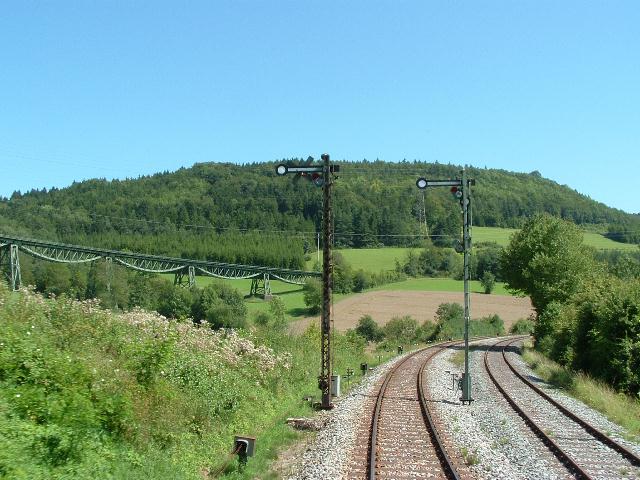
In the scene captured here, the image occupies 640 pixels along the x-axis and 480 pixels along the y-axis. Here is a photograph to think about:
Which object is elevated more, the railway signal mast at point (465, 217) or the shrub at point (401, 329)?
the railway signal mast at point (465, 217)

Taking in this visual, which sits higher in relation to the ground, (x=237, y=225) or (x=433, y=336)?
(x=237, y=225)

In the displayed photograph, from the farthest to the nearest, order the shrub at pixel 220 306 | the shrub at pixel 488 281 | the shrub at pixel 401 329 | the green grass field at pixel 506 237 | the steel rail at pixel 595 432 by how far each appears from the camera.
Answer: the green grass field at pixel 506 237 → the shrub at pixel 488 281 → the shrub at pixel 401 329 → the shrub at pixel 220 306 → the steel rail at pixel 595 432

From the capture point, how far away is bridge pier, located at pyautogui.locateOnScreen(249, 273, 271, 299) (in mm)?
76188

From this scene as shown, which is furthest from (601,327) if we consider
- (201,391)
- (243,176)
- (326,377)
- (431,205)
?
(243,176)

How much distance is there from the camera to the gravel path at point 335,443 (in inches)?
491

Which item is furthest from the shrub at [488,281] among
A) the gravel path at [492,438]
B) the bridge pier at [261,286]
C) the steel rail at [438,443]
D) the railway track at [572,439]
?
the steel rail at [438,443]

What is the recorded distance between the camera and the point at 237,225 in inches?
4250

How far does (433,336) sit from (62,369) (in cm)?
6610

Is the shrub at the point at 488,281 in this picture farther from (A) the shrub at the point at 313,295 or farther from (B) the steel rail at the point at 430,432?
(B) the steel rail at the point at 430,432

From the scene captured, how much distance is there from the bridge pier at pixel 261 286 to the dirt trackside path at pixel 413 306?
21.2ft

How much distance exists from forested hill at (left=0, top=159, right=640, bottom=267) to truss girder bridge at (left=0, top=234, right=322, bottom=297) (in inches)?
260

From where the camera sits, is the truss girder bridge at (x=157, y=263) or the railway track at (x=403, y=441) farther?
the truss girder bridge at (x=157, y=263)

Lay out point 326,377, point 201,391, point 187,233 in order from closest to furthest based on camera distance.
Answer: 1. point 201,391
2. point 326,377
3. point 187,233

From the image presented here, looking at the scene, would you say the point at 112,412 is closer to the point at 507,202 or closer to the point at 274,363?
the point at 274,363
